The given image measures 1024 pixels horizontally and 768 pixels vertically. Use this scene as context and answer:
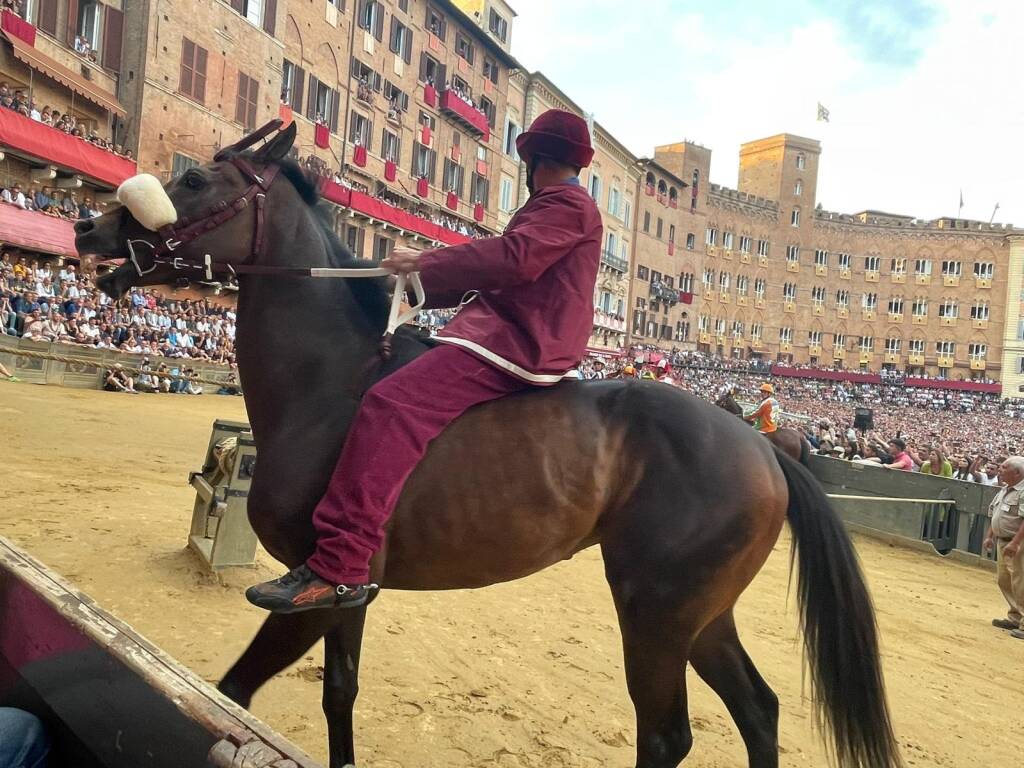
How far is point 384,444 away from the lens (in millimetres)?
2576

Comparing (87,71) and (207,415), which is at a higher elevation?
(87,71)

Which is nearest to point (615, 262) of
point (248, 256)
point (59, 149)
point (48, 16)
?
point (48, 16)

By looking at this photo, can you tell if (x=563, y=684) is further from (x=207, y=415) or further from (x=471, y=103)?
(x=471, y=103)

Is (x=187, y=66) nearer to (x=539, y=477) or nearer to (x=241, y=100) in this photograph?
(x=241, y=100)

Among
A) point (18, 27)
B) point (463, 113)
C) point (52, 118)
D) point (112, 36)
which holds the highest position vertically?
point (463, 113)

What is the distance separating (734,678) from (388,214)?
96.3 feet

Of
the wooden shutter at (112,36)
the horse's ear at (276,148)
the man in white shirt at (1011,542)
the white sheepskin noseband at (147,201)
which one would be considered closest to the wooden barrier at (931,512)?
the man in white shirt at (1011,542)

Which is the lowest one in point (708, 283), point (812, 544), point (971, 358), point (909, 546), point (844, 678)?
point (909, 546)

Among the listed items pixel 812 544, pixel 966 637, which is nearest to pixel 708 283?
pixel 966 637

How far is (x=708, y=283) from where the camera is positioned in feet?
216

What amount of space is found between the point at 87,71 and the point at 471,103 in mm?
19776

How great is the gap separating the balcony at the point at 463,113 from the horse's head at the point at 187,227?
34656 mm

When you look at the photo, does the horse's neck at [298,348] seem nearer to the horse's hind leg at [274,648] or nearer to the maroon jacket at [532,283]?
the maroon jacket at [532,283]

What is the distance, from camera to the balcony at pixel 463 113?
35.3m
